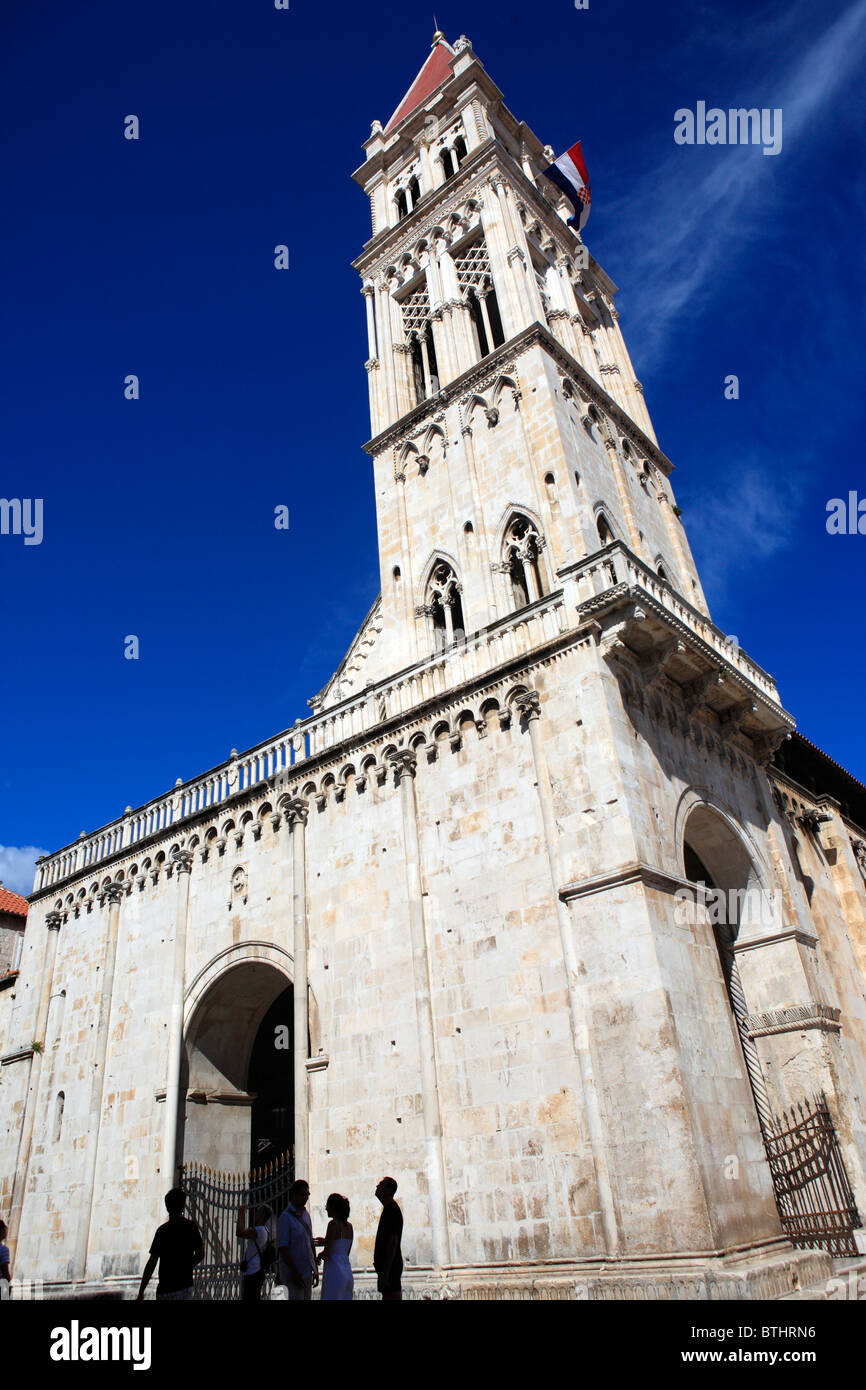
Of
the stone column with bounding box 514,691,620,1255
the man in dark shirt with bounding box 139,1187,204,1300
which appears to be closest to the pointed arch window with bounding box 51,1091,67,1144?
the man in dark shirt with bounding box 139,1187,204,1300

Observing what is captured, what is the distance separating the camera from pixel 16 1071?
20.0m

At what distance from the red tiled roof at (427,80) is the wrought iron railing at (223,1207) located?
2969cm

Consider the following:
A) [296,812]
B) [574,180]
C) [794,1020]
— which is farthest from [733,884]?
[574,180]

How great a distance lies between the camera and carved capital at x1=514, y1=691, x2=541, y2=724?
13711 millimetres

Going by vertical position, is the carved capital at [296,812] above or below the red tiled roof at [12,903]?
below

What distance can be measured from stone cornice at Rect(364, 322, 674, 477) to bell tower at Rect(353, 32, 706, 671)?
0.14 feet

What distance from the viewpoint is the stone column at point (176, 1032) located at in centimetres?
1576

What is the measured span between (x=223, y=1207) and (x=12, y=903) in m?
18.7

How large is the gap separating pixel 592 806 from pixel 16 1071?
15.6m

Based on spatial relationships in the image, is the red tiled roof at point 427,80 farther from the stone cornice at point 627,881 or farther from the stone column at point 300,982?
the stone cornice at point 627,881

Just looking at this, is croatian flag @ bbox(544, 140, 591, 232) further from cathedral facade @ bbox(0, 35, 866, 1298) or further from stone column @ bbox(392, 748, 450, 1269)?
stone column @ bbox(392, 748, 450, 1269)

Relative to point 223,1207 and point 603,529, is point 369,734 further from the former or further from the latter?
point 223,1207

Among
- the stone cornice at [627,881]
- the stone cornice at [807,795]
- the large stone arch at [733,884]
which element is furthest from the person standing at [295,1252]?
the stone cornice at [807,795]

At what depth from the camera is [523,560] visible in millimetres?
17797
